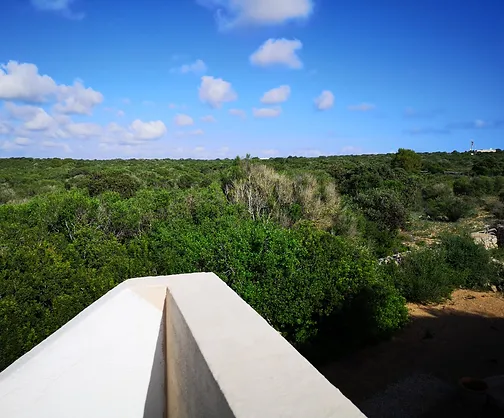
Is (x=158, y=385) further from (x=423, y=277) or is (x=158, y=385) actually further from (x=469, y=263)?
(x=469, y=263)

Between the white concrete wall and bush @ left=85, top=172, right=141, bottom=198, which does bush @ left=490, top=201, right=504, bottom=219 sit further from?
the white concrete wall

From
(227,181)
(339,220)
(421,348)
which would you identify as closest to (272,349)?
(421,348)

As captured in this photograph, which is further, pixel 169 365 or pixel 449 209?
pixel 449 209

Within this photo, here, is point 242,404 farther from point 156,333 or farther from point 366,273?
point 366,273

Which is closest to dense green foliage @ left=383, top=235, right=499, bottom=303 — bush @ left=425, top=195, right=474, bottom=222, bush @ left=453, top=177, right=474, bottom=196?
bush @ left=425, top=195, right=474, bottom=222

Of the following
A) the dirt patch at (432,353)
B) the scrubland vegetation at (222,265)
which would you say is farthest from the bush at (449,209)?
the dirt patch at (432,353)

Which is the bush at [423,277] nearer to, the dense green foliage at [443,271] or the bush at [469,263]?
the dense green foliage at [443,271]

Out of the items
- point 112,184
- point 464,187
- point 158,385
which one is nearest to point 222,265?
point 158,385
